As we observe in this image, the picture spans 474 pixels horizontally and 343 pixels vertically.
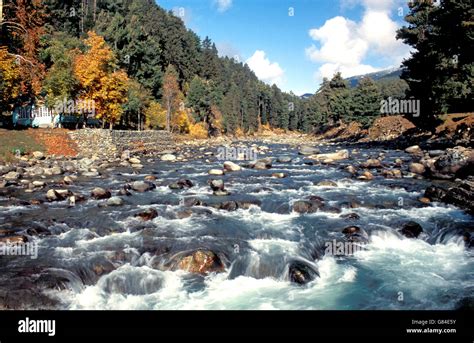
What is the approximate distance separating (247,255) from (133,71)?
6825 centimetres

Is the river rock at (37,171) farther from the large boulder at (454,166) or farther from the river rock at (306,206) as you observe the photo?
the large boulder at (454,166)

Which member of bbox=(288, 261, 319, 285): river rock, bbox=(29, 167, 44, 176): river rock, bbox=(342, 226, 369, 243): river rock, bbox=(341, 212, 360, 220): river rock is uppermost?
bbox=(29, 167, 44, 176): river rock

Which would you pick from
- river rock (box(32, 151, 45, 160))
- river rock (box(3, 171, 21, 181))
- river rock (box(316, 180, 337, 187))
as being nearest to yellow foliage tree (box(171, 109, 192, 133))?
river rock (box(32, 151, 45, 160))

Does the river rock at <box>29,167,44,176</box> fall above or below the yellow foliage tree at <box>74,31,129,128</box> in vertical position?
below

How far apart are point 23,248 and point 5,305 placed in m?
4.53

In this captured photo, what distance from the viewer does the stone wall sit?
1751 inches

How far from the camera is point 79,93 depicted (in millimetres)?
47688

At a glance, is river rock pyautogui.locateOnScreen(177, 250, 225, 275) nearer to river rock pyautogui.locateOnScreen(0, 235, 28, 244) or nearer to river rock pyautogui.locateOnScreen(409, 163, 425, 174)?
river rock pyautogui.locateOnScreen(0, 235, 28, 244)

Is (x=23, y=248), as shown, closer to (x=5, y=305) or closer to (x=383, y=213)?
(x=5, y=305)

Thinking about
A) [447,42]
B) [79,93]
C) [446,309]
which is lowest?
[446,309]

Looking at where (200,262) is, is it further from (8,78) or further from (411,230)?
(8,78)

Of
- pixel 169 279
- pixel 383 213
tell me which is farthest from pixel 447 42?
pixel 169 279

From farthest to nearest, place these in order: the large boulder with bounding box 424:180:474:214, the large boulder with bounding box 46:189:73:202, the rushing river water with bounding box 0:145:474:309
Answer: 1. the large boulder with bounding box 46:189:73:202
2. the large boulder with bounding box 424:180:474:214
3. the rushing river water with bounding box 0:145:474:309

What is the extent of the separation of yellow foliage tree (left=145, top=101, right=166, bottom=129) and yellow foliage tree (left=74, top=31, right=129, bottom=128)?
63.5ft
